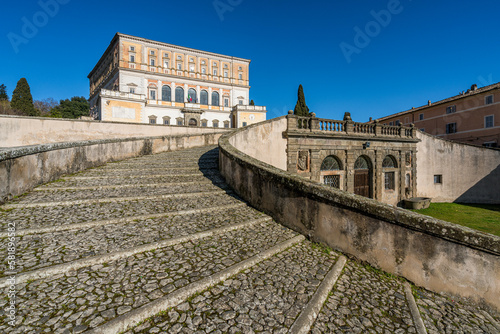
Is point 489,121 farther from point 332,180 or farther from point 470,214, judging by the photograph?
point 332,180

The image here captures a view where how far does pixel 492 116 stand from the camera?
24234 millimetres

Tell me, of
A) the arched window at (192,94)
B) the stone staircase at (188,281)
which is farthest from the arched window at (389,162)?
the arched window at (192,94)

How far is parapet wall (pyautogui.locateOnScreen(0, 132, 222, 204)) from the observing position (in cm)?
399

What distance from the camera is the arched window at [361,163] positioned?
1582cm

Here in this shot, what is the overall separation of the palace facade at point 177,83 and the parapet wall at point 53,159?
74.7 feet

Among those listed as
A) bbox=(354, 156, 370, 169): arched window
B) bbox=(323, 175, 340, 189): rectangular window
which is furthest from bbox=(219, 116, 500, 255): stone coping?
bbox=(354, 156, 370, 169): arched window

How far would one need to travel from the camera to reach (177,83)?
3716 cm

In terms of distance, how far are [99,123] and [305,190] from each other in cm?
1454

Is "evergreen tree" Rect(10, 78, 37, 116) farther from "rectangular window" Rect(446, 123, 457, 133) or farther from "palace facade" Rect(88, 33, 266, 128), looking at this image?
"rectangular window" Rect(446, 123, 457, 133)

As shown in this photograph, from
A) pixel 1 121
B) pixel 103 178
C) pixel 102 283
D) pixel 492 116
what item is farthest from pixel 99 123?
pixel 492 116

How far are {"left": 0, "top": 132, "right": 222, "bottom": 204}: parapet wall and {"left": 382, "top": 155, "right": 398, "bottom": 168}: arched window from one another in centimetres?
1724

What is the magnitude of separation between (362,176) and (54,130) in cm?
2025

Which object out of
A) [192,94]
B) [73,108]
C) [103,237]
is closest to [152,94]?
[192,94]

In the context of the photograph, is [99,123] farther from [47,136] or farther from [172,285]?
[172,285]
